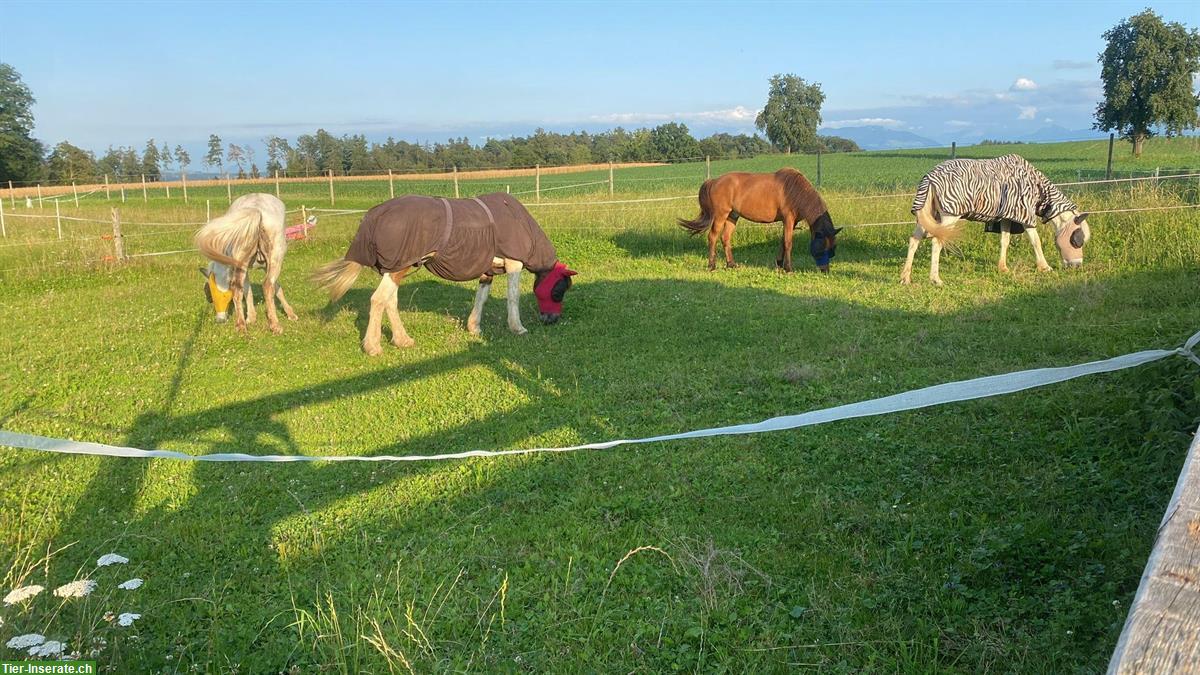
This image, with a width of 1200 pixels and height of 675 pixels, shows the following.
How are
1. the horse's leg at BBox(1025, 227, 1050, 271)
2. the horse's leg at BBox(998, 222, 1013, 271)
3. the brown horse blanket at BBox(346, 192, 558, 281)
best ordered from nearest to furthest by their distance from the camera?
1. the brown horse blanket at BBox(346, 192, 558, 281)
2. the horse's leg at BBox(1025, 227, 1050, 271)
3. the horse's leg at BBox(998, 222, 1013, 271)

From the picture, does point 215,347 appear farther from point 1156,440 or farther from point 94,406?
point 1156,440

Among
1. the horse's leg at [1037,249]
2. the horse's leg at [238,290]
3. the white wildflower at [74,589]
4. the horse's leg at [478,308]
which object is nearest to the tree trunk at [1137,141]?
the horse's leg at [1037,249]

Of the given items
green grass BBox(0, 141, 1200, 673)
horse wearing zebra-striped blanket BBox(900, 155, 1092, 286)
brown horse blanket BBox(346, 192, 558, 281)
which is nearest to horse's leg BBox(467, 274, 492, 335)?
green grass BBox(0, 141, 1200, 673)

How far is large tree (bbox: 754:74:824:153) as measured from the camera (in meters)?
71.2

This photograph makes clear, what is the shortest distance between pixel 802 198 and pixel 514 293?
6.01 m

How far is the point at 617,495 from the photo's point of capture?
4.46 meters

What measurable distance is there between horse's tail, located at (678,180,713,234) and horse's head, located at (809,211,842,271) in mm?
2009

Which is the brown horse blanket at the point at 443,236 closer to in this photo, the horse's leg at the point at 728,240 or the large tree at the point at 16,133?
the horse's leg at the point at 728,240

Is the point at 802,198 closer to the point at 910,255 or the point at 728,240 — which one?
the point at 728,240

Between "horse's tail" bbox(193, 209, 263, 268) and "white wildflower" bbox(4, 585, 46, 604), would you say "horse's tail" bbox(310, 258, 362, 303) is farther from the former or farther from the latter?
"white wildflower" bbox(4, 585, 46, 604)

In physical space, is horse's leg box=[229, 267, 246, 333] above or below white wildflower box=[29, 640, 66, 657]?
above

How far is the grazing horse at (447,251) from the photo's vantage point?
8.35m

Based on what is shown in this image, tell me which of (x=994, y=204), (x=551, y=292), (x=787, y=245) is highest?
(x=994, y=204)

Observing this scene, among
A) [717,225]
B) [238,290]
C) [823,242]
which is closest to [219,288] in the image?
[238,290]
